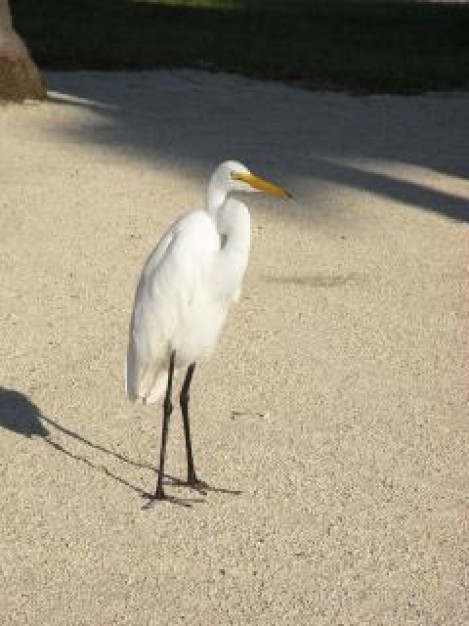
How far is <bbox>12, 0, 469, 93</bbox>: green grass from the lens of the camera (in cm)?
1372

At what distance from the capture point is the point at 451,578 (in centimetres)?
411

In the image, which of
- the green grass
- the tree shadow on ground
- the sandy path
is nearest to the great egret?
the sandy path

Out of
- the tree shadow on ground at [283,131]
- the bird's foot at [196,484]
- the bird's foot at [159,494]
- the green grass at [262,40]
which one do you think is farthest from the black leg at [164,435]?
the green grass at [262,40]

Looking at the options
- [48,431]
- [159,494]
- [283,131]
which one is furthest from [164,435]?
[283,131]

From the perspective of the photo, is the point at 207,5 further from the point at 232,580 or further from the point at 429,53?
the point at 232,580

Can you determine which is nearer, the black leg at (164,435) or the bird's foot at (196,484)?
the black leg at (164,435)

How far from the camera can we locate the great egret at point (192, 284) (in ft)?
14.3

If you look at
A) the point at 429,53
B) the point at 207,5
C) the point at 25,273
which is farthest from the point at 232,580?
the point at 207,5

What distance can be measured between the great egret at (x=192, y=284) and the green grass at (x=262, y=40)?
29.3ft

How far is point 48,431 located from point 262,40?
1191cm

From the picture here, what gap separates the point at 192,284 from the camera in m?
4.41

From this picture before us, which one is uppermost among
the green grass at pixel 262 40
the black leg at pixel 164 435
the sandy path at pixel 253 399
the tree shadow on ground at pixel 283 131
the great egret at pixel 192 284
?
the great egret at pixel 192 284

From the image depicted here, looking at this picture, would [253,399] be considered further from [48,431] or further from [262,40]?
[262,40]

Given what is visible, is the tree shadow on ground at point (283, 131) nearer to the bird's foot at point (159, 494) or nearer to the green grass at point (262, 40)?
the green grass at point (262, 40)
